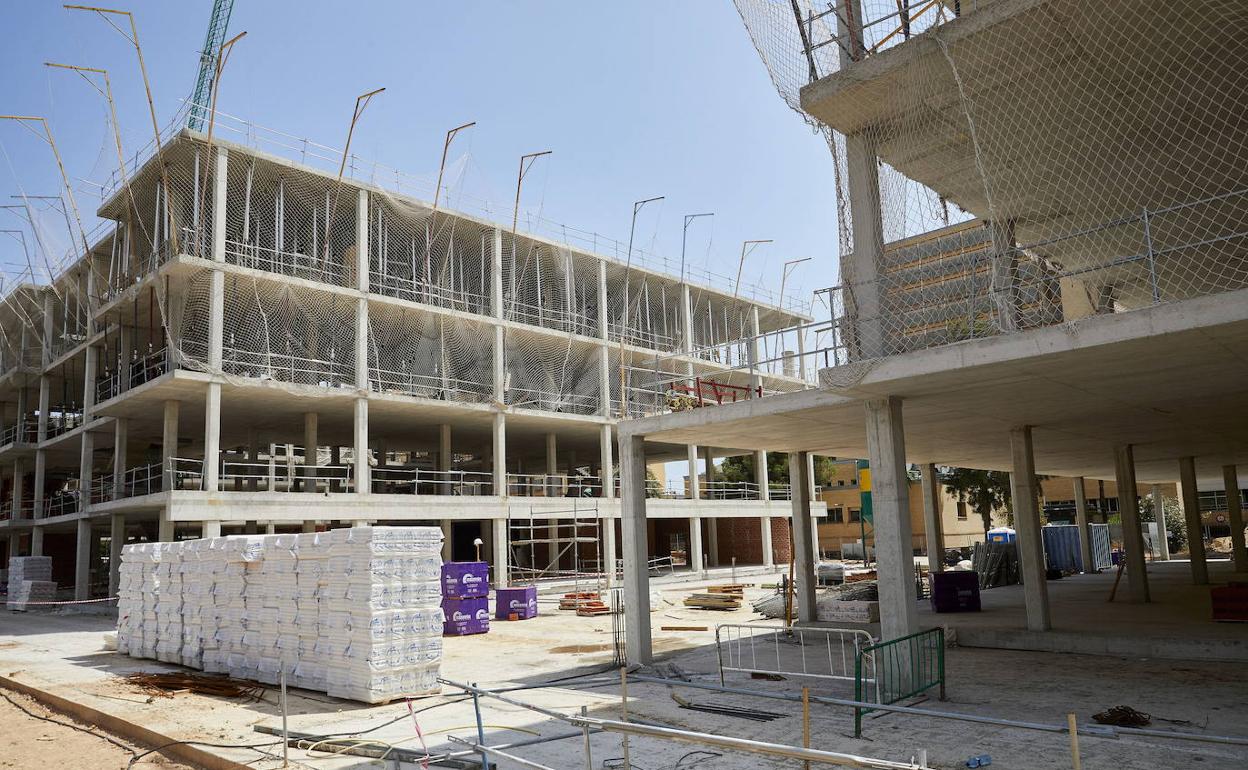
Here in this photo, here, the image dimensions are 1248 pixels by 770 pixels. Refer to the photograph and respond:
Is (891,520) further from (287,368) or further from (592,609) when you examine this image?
(287,368)

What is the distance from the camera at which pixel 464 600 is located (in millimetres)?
21594

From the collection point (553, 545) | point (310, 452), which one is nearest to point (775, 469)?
point (553, 545)

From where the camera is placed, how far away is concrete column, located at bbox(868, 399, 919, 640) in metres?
11.7

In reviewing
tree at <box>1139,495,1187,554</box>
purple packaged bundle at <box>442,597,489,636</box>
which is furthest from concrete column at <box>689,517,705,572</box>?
tree at <box>1139,495,1187,554</box>

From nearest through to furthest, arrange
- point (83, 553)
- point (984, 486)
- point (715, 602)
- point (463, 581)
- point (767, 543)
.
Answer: point (463, 581) < point (715, 602) < point (83, 553) < point (767, 543) < point (984, 486)

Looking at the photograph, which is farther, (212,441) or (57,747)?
(212,441)

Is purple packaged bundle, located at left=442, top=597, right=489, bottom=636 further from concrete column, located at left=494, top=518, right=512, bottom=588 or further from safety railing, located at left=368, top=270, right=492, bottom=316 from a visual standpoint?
safety railing, located at left=368, top=270, right=492, bottom=316

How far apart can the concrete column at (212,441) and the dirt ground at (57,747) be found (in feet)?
40.8

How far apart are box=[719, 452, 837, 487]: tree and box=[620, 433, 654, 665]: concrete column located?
47321 mm

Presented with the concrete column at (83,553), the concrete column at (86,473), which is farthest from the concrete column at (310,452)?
the concrete column at (83,553)

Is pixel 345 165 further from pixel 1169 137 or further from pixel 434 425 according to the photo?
pixel 1169 137

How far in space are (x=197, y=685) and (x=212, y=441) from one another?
13388 millimetres

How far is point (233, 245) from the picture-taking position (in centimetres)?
2859

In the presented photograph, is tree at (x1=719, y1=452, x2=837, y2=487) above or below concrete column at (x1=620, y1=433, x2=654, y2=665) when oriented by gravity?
above
